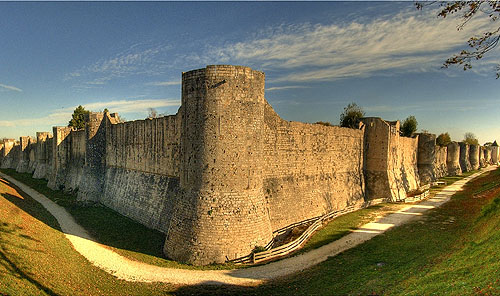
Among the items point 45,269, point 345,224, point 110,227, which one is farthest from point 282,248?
point 110,227

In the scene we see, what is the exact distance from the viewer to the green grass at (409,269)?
9602mm

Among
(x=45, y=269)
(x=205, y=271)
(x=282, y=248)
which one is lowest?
(x=205, y=271)

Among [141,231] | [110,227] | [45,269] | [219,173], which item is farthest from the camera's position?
[110,227]

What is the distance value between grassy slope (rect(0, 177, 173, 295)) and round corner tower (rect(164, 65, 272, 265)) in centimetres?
329

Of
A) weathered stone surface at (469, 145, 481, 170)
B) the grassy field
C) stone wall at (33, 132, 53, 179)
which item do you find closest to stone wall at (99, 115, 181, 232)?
the grassy field

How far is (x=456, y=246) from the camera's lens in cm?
1527

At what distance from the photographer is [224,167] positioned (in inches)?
655

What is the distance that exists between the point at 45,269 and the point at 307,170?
61.9 feet

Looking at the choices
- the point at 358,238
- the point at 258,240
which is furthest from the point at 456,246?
the point at 258,240

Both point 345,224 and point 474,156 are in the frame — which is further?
point 474,156

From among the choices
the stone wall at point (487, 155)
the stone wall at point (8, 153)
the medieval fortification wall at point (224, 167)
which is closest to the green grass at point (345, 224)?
the medieval fortification wall at point (224, 167)

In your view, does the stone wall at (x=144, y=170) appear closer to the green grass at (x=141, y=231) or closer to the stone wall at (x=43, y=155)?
the green grass at (x=141, y=231)

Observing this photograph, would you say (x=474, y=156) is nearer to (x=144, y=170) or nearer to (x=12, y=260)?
(x=144, y=170)

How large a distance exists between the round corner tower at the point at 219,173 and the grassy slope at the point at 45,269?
3.29 metres
